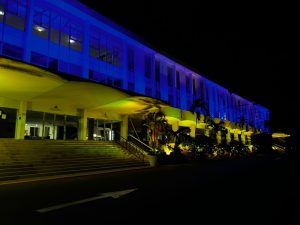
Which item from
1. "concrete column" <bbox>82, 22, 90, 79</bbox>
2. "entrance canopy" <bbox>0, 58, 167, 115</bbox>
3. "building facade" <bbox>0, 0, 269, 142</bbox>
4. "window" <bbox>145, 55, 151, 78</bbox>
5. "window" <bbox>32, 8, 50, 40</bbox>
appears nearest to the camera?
"entrance canopy" <bbox>0, 58, 167, 115</bbox>

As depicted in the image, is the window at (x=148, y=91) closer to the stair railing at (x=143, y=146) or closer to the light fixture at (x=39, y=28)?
the stair railing at (x=143, y=146)

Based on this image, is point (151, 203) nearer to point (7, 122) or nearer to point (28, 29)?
point (7, 122)

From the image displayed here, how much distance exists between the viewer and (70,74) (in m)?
18.5

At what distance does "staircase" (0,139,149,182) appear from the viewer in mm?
14209

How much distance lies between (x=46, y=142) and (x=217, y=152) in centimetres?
2247

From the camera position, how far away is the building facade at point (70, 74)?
59.6ft

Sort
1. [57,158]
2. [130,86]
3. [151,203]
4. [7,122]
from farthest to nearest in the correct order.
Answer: [130,86]
[7,122]
[57,158]
[151,203]

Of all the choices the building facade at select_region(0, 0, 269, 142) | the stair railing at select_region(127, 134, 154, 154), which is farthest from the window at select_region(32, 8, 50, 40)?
the stair railing at select_region(127, 134, 154, 154)

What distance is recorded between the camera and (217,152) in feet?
115

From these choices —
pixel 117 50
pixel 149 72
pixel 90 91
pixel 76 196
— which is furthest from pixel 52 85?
pixel 149 72

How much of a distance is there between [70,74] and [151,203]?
12893mm

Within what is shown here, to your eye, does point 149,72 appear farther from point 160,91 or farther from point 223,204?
point 223,204

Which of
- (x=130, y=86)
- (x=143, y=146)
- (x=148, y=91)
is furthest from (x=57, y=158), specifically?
(x=148, y=91)

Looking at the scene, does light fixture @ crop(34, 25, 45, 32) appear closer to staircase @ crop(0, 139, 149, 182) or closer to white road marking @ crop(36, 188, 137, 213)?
staircase @ crop(0, 139, 149, 182)
